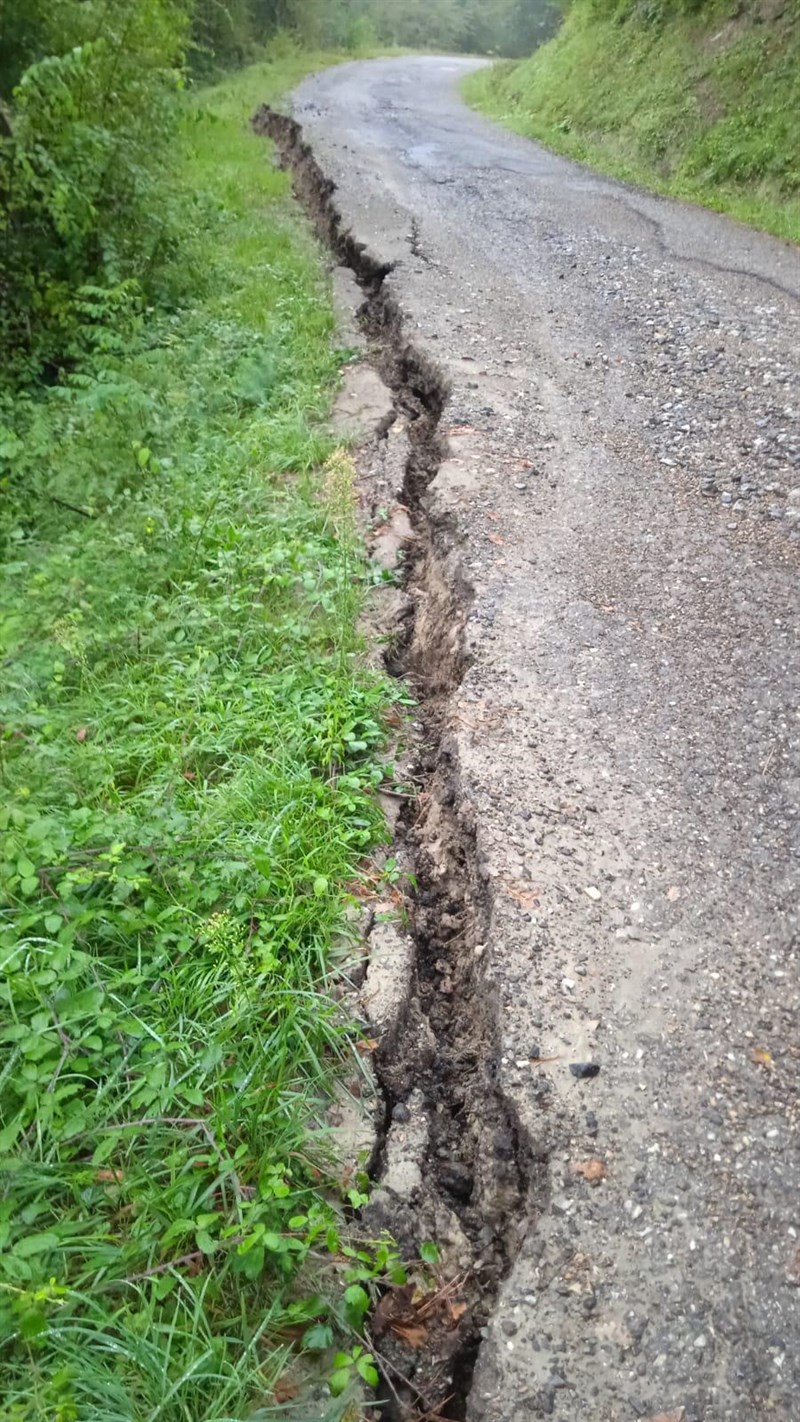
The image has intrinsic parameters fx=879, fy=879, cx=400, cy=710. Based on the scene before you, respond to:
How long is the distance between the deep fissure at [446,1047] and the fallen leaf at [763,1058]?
0.57 m

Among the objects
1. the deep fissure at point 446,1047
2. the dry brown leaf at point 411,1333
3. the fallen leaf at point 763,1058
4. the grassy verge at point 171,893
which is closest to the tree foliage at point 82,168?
the grassy verge at point 171,893

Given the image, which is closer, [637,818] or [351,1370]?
[351,1370]

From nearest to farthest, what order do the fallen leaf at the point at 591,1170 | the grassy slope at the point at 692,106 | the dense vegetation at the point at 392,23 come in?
the fallen leaf at the point at 591,1170
the grassy slope at the point at 692,106
the dense vegetation at the point at 392,23

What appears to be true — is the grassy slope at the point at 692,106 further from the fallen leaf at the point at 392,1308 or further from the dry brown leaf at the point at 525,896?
the fallen leaf at the point at 392,1308

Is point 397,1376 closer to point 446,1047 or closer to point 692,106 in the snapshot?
point 446,1047

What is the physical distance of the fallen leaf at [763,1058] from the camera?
1970mm

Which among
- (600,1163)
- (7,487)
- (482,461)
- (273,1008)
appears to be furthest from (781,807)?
(7,487)

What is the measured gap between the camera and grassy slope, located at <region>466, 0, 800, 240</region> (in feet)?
27.0

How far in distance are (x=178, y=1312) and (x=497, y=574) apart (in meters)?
2.55

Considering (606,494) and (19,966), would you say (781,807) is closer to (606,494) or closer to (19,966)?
(606,494)

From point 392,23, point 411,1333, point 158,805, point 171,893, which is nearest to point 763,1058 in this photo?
point 411,1333

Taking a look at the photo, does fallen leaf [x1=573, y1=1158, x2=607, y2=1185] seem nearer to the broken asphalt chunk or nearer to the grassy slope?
the broken asphalt chunk

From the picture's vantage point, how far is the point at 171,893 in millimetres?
2312

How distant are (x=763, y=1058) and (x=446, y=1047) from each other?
0.73m
